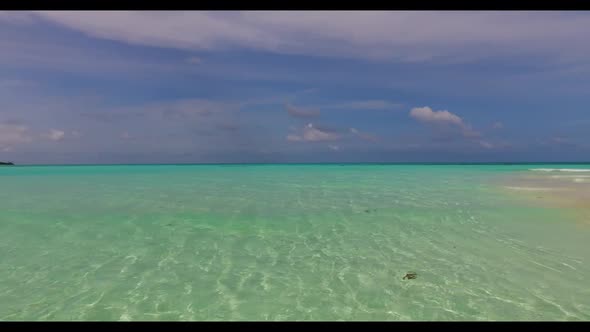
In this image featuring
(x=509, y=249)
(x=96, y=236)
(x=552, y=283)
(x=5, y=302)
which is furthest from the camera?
(x=96, y=236)

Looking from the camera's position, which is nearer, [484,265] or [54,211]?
[484,265]

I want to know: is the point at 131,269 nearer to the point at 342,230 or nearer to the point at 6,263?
the point at 6,263

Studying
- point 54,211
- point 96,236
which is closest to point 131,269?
point 96,236

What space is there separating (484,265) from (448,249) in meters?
1.29

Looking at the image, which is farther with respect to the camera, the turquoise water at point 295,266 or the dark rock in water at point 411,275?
the dark rock in water at point 411,275

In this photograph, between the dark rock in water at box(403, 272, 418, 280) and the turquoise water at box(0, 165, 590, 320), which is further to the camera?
the dark rock in water at box(403, 272, 418, 280)

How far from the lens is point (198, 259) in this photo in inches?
312

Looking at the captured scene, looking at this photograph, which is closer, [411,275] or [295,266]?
[411,275]

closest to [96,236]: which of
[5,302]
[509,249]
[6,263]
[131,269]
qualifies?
[6,263]

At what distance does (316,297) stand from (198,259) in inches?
132
